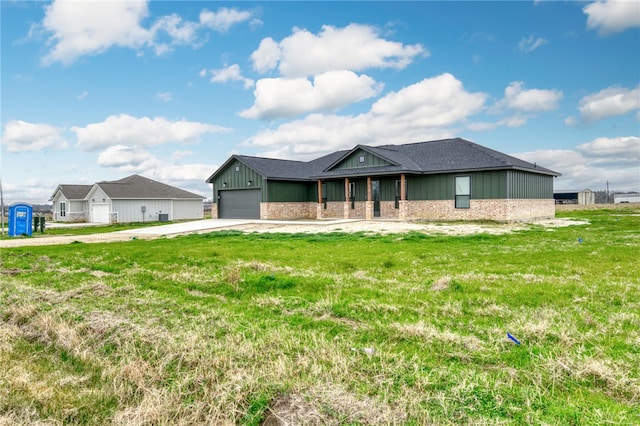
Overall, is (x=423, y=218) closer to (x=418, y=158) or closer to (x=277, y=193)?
(x=418, y=158)

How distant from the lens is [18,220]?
23.2m

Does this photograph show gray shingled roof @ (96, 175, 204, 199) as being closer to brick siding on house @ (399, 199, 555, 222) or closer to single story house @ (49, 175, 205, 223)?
single story house @ (49, 175, 205, 223)

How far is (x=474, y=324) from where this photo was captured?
486 cm

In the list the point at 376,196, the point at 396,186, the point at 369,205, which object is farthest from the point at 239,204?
the point at 396,186

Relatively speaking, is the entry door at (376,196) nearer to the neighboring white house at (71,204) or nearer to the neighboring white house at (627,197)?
the neighboring white house at (71,204)

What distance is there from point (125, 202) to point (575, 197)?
76.2 m

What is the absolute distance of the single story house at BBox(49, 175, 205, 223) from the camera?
38.9 m

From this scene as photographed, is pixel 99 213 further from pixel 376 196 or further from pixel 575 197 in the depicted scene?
pixel 575 197

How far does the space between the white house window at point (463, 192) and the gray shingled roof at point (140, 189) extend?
28.7 m

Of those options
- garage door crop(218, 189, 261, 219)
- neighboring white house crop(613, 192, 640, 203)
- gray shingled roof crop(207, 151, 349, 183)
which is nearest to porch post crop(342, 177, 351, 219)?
gray shingled roof crop(207, 151, 349, 183)

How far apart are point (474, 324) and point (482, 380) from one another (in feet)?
5.09

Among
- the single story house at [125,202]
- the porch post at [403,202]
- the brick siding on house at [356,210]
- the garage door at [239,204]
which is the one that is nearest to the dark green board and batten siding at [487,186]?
the porch post at [403,202]

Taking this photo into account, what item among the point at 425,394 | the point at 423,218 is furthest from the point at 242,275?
the point at 423,218

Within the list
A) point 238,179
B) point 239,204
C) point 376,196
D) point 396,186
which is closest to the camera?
point 396,186
